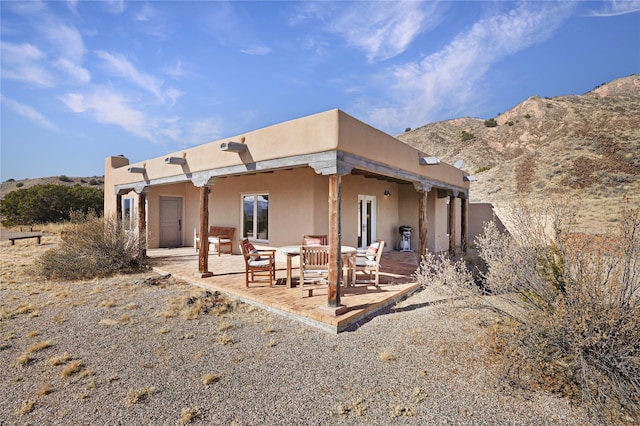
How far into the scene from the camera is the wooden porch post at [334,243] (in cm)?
491

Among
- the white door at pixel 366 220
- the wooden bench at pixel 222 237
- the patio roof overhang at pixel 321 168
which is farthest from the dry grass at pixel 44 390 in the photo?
the white door at pixel 366 220

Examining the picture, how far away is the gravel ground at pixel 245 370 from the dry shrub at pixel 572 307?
376mm

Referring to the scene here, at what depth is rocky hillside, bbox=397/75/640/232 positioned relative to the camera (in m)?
20.0

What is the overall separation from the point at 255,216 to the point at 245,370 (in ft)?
24.1

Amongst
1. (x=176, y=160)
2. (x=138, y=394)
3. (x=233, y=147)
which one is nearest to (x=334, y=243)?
(x=138, y=394)

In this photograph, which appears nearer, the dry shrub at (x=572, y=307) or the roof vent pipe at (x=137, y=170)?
the dry shrub at (x=572, y=307)

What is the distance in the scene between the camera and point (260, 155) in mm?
6309

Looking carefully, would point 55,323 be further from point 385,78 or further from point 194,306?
point 385,78

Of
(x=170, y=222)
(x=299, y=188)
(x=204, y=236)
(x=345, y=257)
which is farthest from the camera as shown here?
(x=170, y=222)

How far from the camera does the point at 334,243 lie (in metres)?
4.91

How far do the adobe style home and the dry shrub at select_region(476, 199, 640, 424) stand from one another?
250 cm

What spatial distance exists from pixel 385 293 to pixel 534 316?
118 inches

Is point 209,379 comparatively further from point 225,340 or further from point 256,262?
point 256,262

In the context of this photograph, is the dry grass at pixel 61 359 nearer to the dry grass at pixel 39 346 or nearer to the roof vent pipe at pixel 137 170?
the dry grass at pixel 39 346
